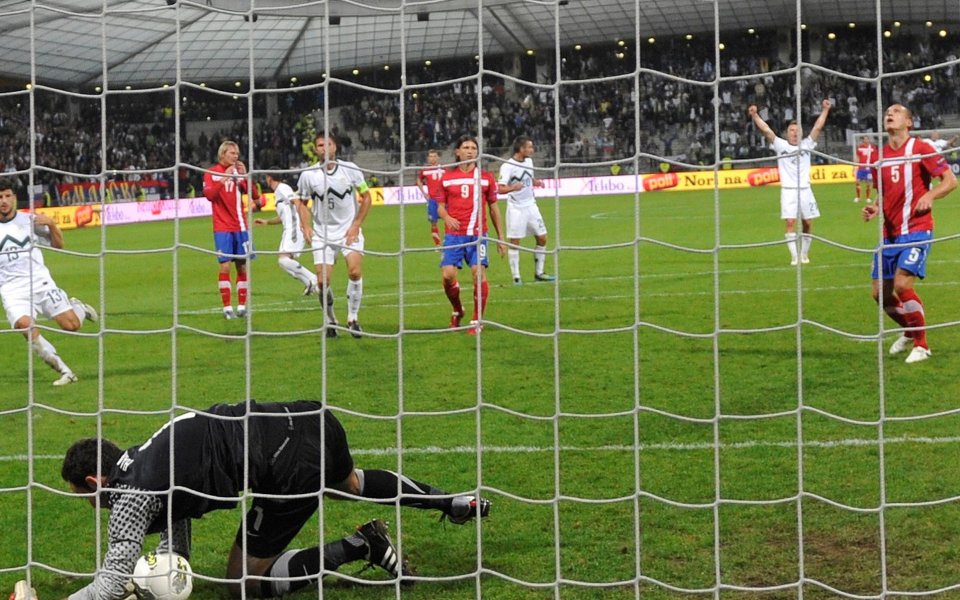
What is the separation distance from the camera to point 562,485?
635cm

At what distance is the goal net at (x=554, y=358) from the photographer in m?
5.04

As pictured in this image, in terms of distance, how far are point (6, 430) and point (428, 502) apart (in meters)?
4.45

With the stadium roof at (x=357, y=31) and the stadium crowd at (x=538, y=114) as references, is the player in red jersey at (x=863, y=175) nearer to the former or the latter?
the stadium crowd at (x=538, y=114)

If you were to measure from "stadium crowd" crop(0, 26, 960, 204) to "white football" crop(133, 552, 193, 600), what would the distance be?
22836 mm

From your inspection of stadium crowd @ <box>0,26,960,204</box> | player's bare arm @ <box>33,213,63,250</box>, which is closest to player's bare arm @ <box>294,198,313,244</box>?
player's bare arm @ <box>33,213,63,250</box>

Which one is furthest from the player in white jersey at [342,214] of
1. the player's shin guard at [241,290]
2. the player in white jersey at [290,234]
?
the player's shin guard at [241,290]

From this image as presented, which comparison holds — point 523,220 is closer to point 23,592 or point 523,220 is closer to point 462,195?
point 462,195

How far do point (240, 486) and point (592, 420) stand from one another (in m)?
3.38

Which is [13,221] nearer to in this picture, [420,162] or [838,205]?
[838,205]

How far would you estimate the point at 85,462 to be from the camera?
473 centimetres

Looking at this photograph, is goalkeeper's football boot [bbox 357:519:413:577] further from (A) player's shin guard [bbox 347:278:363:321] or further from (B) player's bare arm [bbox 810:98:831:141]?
(A) player's shin guard [bbox 347:278:363:321]

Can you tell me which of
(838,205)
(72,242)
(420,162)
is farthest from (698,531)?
(420,162)

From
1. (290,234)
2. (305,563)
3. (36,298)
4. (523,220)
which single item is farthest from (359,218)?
(305,563)

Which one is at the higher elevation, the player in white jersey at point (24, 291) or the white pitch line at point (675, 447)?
the player in white jersey at point (24, 291)
